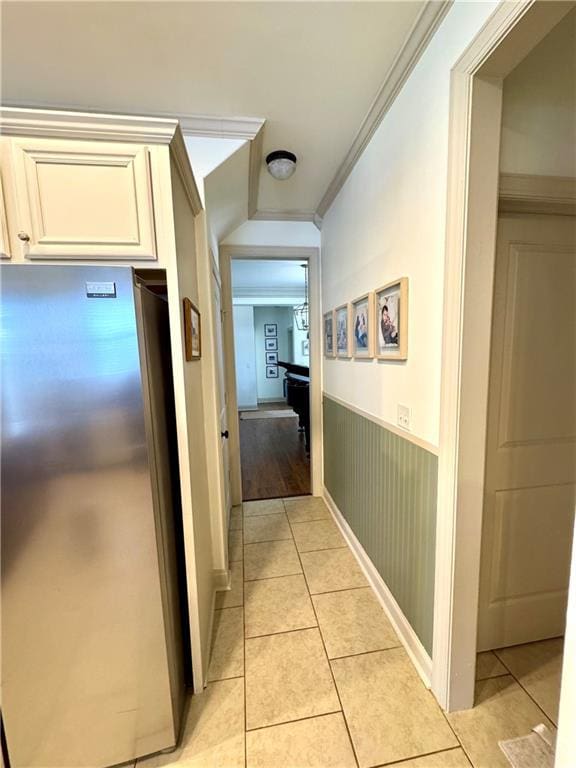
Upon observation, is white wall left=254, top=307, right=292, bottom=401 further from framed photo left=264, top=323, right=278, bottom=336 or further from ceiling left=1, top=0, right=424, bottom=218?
ceiling left=1, top=0, right=424, bottom=218

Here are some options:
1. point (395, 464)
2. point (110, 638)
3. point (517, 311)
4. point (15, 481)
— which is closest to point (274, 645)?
point (110, 638)

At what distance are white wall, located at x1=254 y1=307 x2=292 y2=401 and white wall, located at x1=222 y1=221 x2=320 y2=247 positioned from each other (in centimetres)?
578

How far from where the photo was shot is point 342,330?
2369 millimetres

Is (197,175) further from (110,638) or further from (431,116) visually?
(110,638)

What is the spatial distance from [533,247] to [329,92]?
1.17 m

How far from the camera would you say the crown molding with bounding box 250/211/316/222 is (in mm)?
2816

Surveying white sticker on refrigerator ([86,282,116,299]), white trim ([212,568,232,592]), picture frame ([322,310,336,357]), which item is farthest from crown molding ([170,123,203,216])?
white trim ([212,568,232,592])

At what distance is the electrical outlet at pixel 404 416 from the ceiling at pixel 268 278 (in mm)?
3065

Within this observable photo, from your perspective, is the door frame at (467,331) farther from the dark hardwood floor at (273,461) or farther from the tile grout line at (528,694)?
the dark hardwood floor at (273,461)

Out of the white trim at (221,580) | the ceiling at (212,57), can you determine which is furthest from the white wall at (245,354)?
the ceiling at (212,57)

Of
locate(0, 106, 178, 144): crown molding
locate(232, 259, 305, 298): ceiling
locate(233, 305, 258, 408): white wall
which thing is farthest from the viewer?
locate(233, 305, 258, 408): white wall

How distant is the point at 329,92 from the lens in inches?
61.3

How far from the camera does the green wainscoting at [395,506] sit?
1402 millimetres

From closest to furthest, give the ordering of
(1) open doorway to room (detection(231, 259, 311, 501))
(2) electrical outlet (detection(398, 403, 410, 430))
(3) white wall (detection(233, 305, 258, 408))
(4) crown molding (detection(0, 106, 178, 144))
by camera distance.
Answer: (4) crown molding (detection(0, 106, 178, 144)) < (2) electrical outlet (detection(398, 403, 410, 430)) < (1) open doorway to room (detection(231, 259, 311, 501)) < (3) white wall (detection(233, 305, 258, 408))
